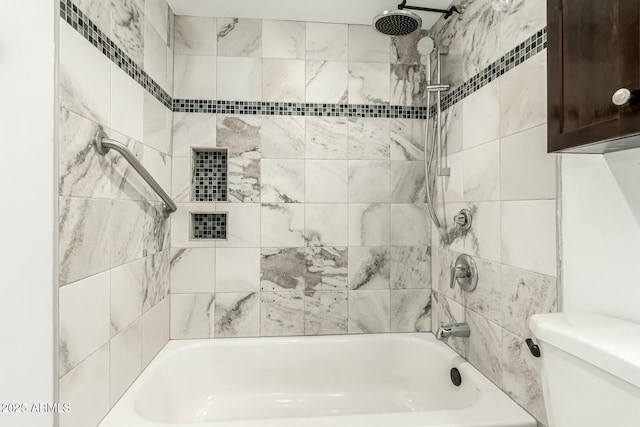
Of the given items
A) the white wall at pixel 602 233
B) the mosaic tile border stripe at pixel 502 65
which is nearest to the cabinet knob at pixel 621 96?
the white wall at pixel 602 233

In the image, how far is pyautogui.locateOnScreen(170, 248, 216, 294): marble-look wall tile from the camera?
6.17ft

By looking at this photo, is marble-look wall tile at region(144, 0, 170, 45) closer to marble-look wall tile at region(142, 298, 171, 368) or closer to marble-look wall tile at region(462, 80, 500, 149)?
marble-look wall tile at region(142, 298, 171, 368)

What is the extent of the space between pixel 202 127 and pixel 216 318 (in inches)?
43.3

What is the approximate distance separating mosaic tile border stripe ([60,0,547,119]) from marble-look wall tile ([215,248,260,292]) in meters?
0.81

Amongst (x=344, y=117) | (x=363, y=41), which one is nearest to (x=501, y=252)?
(x=344, y=117)

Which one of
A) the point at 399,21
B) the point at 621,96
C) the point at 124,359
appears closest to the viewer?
the point at 621,96

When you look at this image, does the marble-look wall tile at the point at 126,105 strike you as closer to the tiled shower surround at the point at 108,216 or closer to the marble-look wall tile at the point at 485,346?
the tiled shower surround at the point at 108,216

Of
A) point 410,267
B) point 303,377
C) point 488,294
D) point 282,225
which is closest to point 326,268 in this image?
point 282,225

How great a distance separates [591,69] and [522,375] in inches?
41.2

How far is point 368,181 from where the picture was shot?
197cm

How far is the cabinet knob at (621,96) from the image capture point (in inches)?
24.7

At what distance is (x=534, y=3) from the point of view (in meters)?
1.15

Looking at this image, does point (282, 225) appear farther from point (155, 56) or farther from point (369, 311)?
point (155, 56)

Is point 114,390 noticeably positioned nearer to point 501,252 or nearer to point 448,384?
point 448,384
